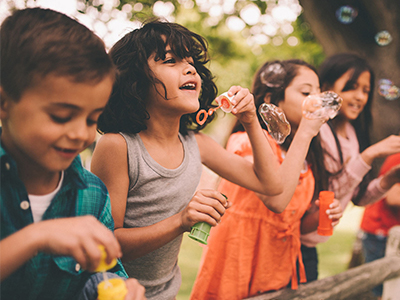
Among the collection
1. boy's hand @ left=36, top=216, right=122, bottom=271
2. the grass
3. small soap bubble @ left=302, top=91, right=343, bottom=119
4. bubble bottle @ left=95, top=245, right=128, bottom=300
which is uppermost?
small soap bubble @ left=302, top=91, right=343, bottom=119

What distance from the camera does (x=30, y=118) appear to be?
76 centimetres

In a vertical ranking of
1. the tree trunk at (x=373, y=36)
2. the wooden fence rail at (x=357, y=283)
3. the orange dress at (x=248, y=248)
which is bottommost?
the wooden fence rail at (x=357, y=283)

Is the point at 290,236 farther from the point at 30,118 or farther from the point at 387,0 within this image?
the point at 387,0

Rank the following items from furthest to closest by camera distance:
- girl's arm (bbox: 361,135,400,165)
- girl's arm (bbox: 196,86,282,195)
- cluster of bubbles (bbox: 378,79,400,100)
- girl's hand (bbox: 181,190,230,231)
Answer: cluster of bubbles (bbox: 378,79,400,100) → girl's arm (bbox: 361,135,400,165) → girl's arm (bbox: 196,86,282,195) → girl's hand (bbox: 181,190,230,231)

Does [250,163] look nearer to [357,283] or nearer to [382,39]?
[357,283]

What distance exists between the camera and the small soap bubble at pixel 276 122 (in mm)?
1761

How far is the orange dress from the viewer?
1773 mm

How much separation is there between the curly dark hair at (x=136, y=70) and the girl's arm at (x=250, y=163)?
0.38 meters

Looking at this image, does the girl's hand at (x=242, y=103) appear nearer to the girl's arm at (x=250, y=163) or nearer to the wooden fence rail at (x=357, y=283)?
the girl's arm at (x=250, y=163)

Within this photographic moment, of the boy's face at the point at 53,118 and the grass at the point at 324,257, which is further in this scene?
the grass at the point at 324,257

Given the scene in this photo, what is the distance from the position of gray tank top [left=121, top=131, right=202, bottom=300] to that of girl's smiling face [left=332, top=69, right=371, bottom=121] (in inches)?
54.7

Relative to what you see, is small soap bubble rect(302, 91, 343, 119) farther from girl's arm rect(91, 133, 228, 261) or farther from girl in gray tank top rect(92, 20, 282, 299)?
girl's arm rect(91, 133, 228, 261)

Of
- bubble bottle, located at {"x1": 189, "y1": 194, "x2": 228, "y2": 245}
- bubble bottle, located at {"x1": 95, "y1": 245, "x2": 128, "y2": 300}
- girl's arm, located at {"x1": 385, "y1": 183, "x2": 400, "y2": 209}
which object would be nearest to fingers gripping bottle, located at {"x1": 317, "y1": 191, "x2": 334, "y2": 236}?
bubble bottle, located at {"x1": 189, "y1": 194, "x2": 228, "y2": 245}

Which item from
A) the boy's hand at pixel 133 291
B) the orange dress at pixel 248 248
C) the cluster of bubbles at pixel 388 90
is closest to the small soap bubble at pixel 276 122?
the orange dress at pixel 248 248
